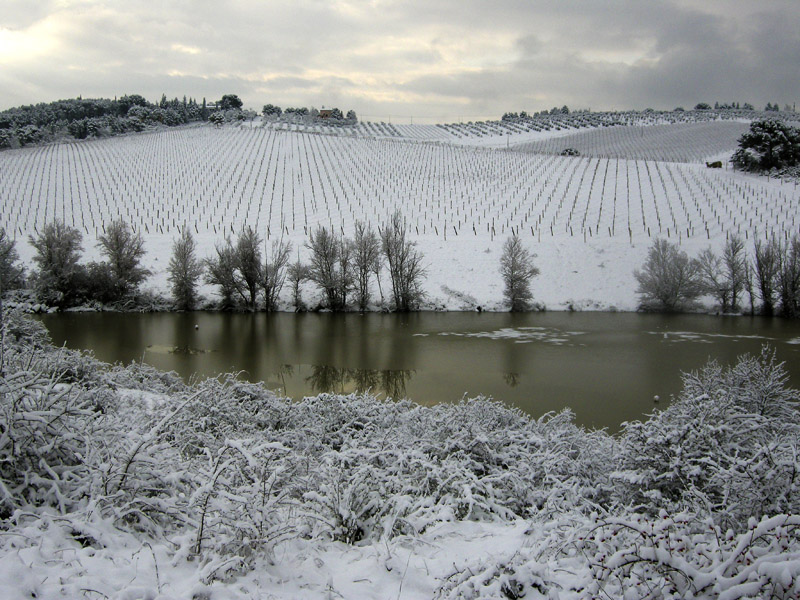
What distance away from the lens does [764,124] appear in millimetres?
63188

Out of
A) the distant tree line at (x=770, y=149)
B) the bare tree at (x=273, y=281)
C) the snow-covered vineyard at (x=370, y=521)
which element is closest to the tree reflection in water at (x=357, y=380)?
the snow-covered vineyard at (x=370, y=521)

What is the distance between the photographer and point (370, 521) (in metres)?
5.75

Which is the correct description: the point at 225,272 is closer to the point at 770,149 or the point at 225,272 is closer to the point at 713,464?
the point at 713,464

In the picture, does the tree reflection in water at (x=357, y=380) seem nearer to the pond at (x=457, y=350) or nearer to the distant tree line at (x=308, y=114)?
the pond at (x=457, y=350)

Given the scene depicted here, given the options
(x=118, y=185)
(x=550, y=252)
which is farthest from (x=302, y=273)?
(x=118, y=185)

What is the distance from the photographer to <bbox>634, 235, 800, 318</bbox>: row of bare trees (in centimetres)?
3522

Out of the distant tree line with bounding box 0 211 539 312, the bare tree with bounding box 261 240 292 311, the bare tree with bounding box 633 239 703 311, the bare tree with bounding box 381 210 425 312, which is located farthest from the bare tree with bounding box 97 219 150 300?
the bare tree with bounding box 633 239 703 311

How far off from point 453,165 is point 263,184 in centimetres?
2645

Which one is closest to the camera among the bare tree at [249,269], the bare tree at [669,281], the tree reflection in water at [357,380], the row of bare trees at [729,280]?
the tree reflection in water at [357,380]

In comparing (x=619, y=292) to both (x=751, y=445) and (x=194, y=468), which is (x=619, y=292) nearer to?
(x=751, y=445)

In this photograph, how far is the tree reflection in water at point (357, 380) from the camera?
2120 centimetres

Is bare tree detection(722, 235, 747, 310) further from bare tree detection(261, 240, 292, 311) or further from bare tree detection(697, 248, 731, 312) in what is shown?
bare tree detection(261, 240, 292, 311)

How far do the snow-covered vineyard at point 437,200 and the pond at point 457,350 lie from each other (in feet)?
17.3

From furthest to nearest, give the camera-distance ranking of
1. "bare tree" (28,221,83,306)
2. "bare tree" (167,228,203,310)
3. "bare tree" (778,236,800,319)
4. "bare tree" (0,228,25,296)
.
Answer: "bare tree" (167,228,203,310) → "bare tree" (28,221,83,306) → "bare tree" (0,228,25,296) → "bare tree" (778,236,800,319)
